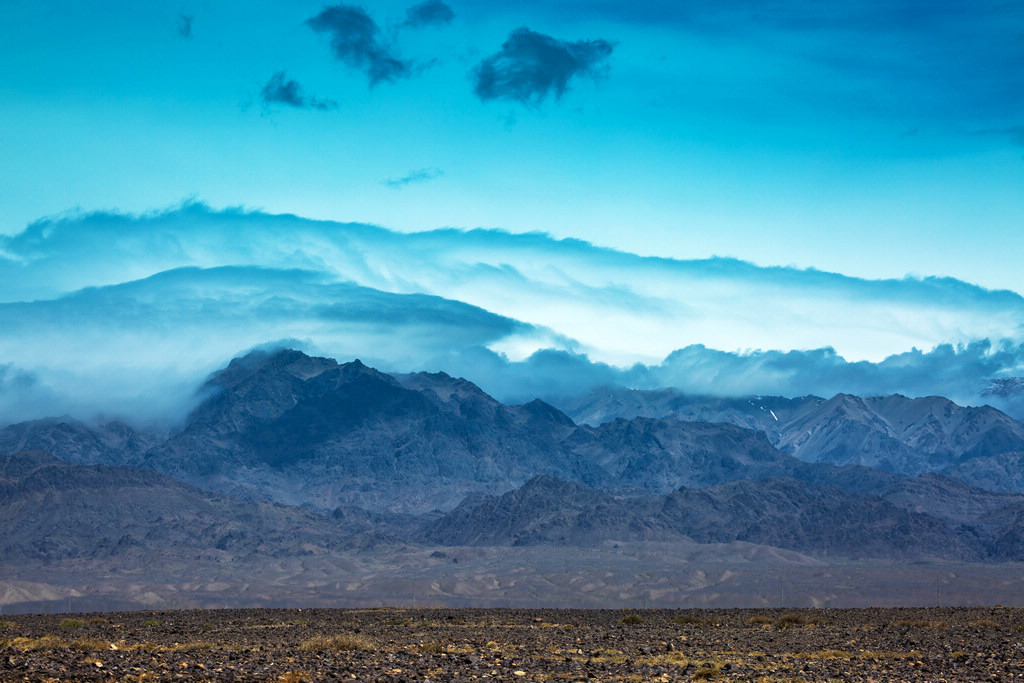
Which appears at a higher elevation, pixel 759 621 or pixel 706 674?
pixel 706 674

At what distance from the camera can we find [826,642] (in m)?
58.4

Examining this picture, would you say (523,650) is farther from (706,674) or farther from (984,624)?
(984,624)

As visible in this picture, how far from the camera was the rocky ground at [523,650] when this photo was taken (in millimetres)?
36969

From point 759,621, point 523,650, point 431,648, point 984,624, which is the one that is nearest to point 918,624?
point 984,624

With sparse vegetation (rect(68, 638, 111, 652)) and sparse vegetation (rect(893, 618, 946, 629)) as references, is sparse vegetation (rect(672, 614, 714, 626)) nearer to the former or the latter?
sparse vegetation (rect(893, 618, 946, 629))

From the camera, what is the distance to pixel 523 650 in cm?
5022

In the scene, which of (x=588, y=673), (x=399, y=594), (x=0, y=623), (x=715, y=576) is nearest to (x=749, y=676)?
(x=588, y=673)

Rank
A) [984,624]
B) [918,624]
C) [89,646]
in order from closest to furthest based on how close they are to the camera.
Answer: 1. [89,646]
2. [984,624]
3. [918,624]

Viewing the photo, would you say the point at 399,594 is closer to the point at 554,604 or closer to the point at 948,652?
the point at 554,604

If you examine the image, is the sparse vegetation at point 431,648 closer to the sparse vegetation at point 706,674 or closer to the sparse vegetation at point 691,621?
the sparse vegetation at point 706,674

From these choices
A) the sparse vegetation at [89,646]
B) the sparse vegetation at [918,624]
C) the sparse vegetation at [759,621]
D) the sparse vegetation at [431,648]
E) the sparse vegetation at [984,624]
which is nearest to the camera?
the sparse vegetation at [89,646]

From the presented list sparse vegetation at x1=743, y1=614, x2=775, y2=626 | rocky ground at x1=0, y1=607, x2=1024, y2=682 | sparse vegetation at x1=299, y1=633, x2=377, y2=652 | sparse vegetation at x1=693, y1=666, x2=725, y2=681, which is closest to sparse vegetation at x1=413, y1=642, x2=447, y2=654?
rocky ground at x1=0, y1=607, x2=1024, y2=682

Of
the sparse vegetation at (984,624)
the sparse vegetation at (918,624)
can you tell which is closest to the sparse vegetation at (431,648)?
the sparse vegetation at (918,624)

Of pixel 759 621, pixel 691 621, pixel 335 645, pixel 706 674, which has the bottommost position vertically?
pixel 691 621
